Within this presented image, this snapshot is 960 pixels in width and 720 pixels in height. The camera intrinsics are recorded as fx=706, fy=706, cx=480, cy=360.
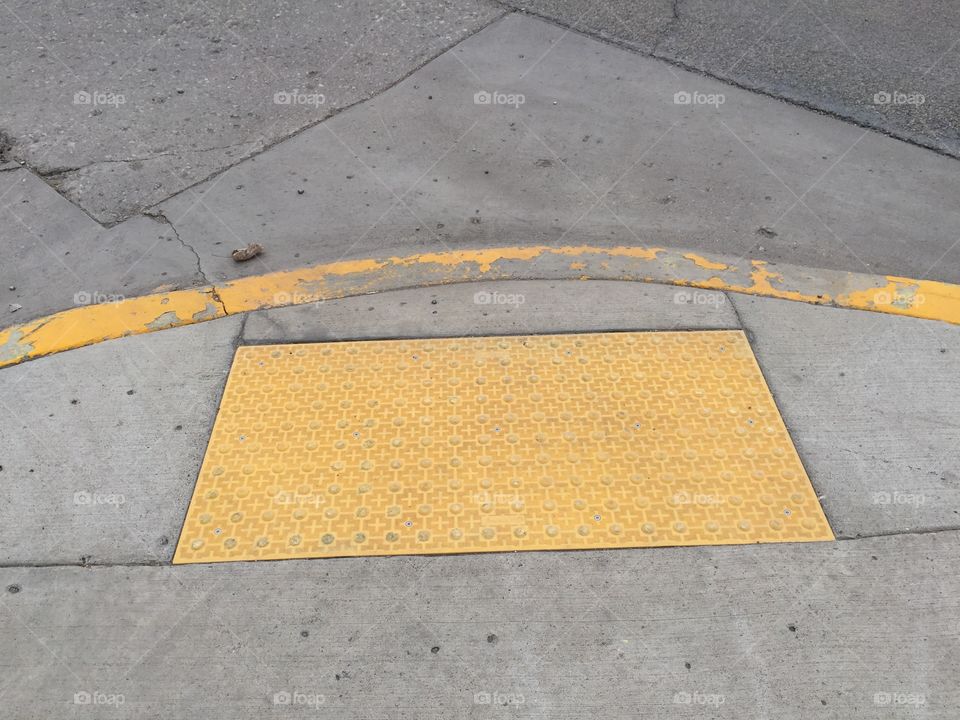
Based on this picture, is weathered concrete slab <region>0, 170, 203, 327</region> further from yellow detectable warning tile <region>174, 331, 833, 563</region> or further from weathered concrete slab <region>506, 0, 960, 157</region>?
weathered concrete slab <region>506, 0, 960, 157</region>

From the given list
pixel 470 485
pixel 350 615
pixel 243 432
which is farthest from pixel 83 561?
pixel 470 485

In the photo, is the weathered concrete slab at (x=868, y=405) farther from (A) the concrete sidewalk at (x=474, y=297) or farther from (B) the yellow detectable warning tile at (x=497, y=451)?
(B) the yellow detectable warning tile at (x=497, y=451)

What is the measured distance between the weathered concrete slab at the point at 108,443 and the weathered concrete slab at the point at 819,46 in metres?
4.71

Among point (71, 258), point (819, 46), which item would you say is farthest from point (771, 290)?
point (71, 258)

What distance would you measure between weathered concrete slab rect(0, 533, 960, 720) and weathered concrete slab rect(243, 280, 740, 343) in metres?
1.45

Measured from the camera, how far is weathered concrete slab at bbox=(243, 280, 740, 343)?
159 inches

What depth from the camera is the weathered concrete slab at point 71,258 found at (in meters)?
4.27

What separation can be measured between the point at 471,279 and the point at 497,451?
4.38 feet

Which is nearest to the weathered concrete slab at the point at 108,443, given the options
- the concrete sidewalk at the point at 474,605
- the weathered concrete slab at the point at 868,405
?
the concrete sidewalk at the point at 474,605

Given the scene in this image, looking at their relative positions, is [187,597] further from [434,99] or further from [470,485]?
→ [434,99]

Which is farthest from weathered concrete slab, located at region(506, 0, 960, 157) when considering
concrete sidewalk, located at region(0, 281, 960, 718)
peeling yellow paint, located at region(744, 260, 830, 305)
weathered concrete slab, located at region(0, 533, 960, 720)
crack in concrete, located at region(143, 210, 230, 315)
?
crack in concrete, located at region(143, 210, 230, 315)

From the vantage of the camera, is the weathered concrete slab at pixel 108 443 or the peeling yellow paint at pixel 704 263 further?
the peeling yellow paint at pixel 704 263

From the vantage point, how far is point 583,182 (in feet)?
16.6

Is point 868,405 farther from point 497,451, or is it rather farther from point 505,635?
point 505,635
